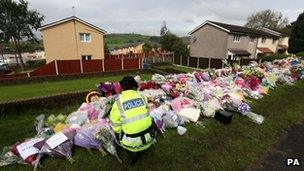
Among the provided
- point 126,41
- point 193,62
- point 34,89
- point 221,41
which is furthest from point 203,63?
point 126,41

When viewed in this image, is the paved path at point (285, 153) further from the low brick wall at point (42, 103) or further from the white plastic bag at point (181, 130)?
the low brick wall at point (42, 103)

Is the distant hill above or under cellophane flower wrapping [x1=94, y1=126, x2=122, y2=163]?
above

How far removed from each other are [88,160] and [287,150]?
435cm

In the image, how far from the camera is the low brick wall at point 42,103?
668 cm

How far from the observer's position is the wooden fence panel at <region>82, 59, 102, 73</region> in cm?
1654

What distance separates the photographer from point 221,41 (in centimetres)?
2556

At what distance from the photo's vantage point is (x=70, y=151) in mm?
3941

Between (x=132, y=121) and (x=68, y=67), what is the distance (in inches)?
548

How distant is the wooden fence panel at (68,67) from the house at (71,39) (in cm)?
539

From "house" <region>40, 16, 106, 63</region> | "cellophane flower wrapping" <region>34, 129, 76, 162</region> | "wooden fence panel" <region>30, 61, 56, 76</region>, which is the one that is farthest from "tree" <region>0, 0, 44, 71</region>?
"cellophane flower wrapping" <region>34, 129, 76, 162</region>

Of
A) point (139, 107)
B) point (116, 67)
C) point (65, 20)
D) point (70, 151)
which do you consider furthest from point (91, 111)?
point (65, 20)

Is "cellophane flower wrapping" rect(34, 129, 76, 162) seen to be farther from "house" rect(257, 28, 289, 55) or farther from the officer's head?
"house" rect(257, 28, 289, 55)

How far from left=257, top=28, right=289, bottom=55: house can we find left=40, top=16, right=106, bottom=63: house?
23773 mm

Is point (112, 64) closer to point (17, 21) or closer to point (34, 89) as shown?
point (34, 89)
